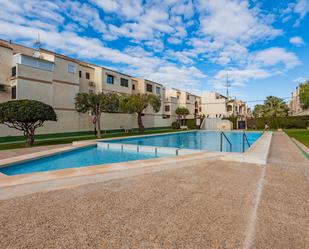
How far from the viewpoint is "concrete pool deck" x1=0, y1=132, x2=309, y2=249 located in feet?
7.86

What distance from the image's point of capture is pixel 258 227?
2.69 metres

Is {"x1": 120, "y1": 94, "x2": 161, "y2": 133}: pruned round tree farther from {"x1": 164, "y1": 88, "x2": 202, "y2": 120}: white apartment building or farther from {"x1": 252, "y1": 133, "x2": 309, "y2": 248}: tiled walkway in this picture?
{"x1": 252, "y1": 133, "x2": 309, "y2": 248}: tiled walkway

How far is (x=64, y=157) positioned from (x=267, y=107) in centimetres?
3672

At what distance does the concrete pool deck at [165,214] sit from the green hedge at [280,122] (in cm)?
2769

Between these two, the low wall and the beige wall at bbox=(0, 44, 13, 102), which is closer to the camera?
the beige wall at bbox=(0, 44, 13, 102)

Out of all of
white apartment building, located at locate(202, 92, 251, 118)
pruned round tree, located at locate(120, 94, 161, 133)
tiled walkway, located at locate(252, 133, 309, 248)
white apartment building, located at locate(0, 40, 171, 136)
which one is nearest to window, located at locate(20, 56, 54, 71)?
white apartment building, located at locate(0, 40, 171, 136)

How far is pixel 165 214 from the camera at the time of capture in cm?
313

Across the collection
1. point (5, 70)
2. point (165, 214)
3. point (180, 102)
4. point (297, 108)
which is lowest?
point (165, 214)

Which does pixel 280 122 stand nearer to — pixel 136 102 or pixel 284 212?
pixel 136 102

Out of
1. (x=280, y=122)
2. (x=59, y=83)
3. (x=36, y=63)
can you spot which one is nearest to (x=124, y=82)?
(x=59, y=83)

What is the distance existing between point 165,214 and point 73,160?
8.01 m

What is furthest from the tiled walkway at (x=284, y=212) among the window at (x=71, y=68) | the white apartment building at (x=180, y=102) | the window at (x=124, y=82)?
the white apartment building at (x=180, y=102)

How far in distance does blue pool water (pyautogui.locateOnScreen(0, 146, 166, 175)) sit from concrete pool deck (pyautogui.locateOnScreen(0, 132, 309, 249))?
14.5 feet

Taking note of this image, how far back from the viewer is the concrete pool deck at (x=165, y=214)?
7.86ft
